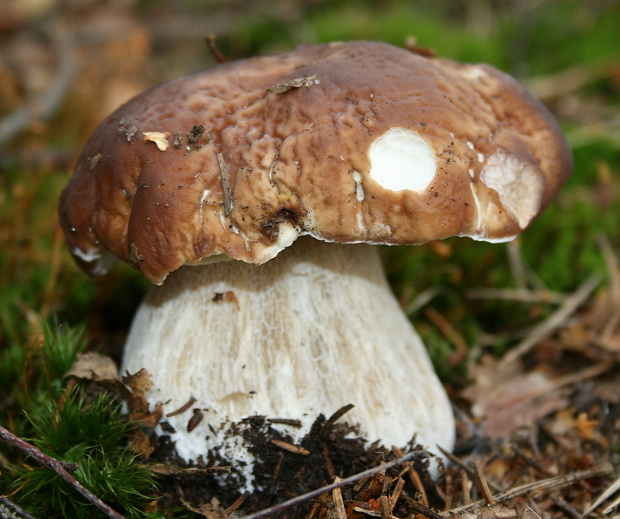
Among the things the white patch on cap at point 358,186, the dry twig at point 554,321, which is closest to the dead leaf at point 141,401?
the white patch on cap at point 358,186

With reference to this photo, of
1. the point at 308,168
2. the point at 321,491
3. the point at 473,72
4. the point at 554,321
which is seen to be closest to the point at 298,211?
the point at 308,168

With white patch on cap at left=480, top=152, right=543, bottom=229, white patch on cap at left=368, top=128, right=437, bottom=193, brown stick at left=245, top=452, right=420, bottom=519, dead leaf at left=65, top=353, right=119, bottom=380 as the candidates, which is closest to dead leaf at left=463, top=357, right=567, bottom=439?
brown stick at left=245, top=452, right=420, bottom=519

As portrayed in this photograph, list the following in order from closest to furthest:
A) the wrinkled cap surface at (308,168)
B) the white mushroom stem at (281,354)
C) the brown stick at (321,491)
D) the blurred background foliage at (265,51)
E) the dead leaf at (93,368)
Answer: the wrinkled cap surface at (308,168), the brown stick at (321,491), the white mushroom stem at (281,354), the dead leaf at (93,368), the blurred background foliage at (265,51)

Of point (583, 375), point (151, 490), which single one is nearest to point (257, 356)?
point (151, 490)

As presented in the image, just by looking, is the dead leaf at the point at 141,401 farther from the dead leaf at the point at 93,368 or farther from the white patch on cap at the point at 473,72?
the white patch on cap at the point at 473,72

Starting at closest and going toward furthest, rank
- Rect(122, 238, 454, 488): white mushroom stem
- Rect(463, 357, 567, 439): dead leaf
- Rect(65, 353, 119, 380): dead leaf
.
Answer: Rect(122, 238, 454, 488): white mushroom stem, Rect(65, 353, 119, 380): dead leaf, Rect(463, 357, 567, 439): dead leaf

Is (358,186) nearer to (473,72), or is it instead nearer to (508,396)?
(473,72)

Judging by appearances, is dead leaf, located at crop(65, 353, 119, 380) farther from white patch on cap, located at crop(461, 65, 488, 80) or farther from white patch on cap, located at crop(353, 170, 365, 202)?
white patch on cap, located at crop(461, 65, 488, 80)
